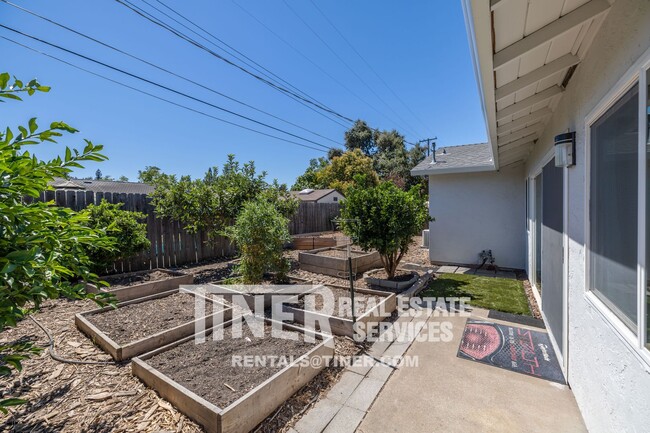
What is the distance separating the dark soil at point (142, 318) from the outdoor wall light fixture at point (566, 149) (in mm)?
4850

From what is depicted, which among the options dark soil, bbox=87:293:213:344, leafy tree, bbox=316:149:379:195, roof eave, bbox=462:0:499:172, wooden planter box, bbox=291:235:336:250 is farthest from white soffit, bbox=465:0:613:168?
leafy tree, bbox=316:149:379:195

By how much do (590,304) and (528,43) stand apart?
2083 millimetres

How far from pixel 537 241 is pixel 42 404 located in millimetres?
7020

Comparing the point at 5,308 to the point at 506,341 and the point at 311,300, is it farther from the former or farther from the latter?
the point at 506,341

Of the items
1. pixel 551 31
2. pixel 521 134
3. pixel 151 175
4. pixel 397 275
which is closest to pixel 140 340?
pixel 551 31

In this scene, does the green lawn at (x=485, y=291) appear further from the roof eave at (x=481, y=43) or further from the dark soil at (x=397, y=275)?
the roof eave at (x=481, y=43)

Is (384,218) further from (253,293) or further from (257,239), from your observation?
(253,293)

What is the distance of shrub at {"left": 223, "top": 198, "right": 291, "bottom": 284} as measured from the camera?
16.9 ft

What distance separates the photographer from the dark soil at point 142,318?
3.68 meters

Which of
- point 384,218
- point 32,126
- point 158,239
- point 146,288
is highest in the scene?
point 32,126

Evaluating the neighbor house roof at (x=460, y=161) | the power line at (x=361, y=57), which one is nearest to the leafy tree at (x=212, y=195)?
the neighbor house roof at (x=460, y=161)

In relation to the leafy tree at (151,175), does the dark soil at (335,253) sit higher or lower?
lower

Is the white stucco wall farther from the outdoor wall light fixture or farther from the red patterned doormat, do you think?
the outdoor wall light fixture

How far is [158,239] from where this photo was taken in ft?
24.6
